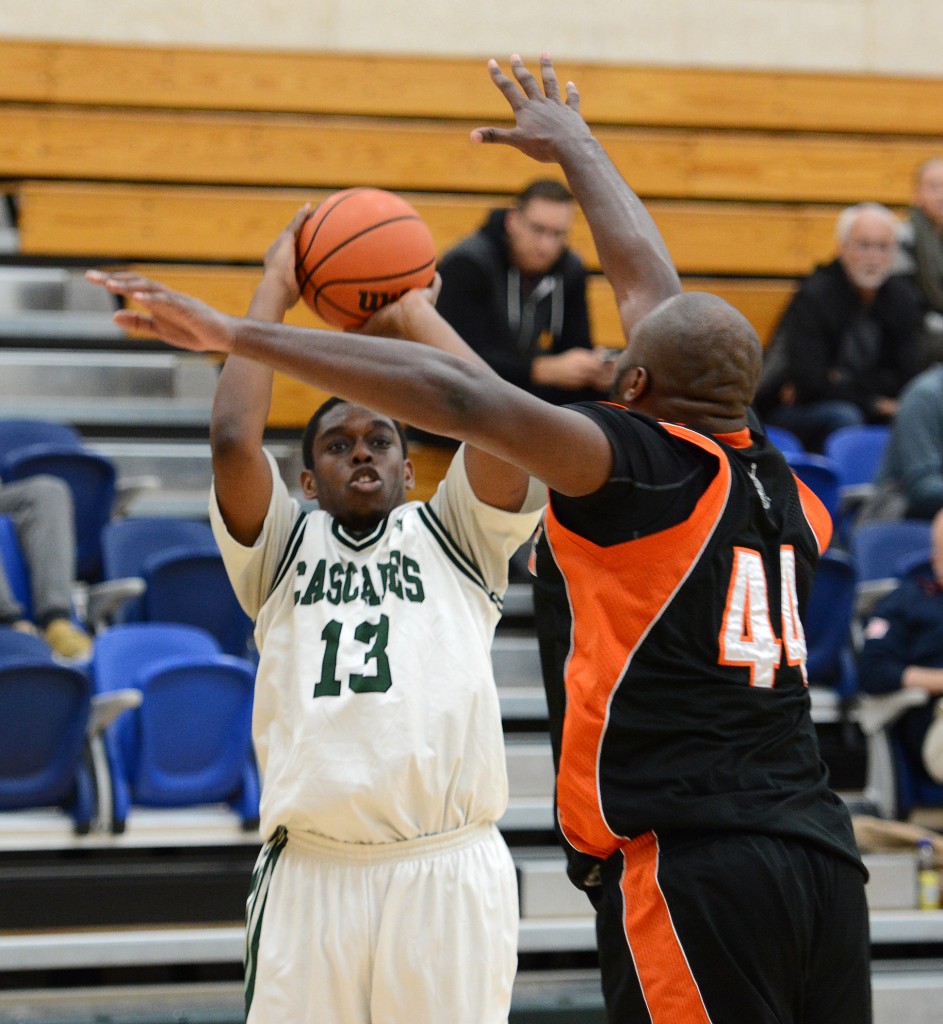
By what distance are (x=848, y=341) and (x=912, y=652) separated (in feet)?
7.91

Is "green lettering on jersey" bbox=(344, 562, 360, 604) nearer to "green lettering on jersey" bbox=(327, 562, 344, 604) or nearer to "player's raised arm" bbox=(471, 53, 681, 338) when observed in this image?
"green lettering on jersey" bbox=(327, 562, 344, 604)

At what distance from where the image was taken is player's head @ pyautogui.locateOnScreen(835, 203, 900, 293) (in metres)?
7.44

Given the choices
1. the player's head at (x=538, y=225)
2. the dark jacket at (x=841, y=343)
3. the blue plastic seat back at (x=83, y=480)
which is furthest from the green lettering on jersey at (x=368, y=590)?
the dark jacket at (x=841, y=343)

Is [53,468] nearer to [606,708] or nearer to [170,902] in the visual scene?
[170,902]

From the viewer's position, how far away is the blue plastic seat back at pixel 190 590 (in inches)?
222

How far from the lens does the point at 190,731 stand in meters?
4.89

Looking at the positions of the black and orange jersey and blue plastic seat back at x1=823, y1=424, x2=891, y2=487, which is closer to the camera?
the black and orange jersey

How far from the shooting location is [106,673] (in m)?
5.12

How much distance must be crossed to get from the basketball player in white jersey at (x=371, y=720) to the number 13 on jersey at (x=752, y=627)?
721 mm

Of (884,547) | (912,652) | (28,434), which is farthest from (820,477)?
(28,434)

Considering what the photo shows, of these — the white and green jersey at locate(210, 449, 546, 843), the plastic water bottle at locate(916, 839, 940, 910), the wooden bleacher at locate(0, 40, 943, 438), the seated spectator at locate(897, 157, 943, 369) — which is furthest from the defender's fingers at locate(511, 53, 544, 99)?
the seated spectator at locate(897, 157, 943, 369)

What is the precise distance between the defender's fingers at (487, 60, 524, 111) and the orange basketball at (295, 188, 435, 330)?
1.53 ft

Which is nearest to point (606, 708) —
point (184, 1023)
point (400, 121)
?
point (184, 1023)

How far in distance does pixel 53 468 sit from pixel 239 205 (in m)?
2.74
